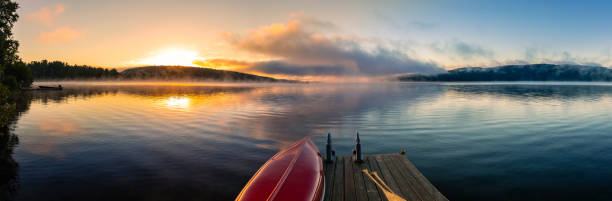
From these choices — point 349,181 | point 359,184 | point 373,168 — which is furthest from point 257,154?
point 359,184

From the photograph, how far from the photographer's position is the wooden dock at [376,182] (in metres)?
8.77

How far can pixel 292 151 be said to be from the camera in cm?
1120

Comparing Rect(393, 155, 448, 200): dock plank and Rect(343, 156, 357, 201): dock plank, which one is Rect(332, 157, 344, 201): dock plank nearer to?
Rect(343, 156, 357, 201): dock plank

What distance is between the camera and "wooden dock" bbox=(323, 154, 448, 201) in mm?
8766

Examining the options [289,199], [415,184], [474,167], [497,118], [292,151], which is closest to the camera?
[289,199]

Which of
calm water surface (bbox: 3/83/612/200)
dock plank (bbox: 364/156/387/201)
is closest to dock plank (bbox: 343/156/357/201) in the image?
dock plank (bbox: 364/156/387/201)

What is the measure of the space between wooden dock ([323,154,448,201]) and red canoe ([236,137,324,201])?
838 mm

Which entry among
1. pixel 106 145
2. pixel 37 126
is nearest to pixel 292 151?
pixel 106 145

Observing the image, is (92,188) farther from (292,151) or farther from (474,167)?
(474,167)

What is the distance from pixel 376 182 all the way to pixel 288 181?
3838mm

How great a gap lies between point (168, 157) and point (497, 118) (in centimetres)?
3404

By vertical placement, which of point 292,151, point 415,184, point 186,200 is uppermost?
point 292,151

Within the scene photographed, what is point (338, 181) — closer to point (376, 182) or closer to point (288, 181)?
point (376, 182)

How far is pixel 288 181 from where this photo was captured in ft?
26.0
